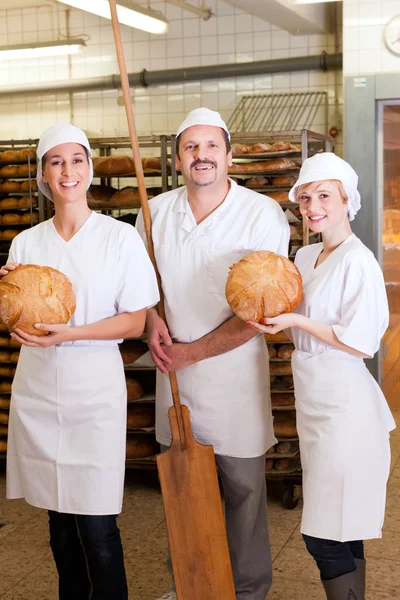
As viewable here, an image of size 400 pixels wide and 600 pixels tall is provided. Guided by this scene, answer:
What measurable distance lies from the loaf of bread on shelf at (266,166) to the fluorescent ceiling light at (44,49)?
3026mm

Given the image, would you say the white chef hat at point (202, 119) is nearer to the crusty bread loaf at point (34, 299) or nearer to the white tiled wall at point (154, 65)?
the crusty bread loaf at point (34, 299)

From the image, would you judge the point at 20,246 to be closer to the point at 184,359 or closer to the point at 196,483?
the point at 184,359

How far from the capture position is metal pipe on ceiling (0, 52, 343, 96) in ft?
20.3

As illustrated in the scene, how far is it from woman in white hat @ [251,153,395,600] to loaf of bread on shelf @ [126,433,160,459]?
177cm

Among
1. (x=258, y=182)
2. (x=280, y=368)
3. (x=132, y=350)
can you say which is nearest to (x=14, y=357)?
(x=132, y=350)

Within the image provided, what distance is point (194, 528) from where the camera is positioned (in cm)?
219

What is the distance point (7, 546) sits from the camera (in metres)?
3.04

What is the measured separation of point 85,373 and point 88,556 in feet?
1.65

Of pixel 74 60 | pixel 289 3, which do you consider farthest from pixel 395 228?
pixel 74 60

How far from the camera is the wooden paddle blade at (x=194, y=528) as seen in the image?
2184mm

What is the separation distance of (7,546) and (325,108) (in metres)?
4.53

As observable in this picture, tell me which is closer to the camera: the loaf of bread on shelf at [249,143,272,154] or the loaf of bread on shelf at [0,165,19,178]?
the loaf of bread on shelf at [249,143,272,154]

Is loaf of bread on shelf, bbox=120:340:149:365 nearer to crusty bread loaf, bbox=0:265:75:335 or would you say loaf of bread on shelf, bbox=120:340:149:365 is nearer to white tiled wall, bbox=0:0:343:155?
crusty bread loaf, bbox=0:265:75:335

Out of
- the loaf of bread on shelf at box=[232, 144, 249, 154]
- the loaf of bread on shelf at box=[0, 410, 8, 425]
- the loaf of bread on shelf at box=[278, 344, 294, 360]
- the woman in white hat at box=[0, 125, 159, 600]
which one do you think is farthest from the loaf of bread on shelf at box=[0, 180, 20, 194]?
the woman in white hat at box=[0, 125, 159, 600]
